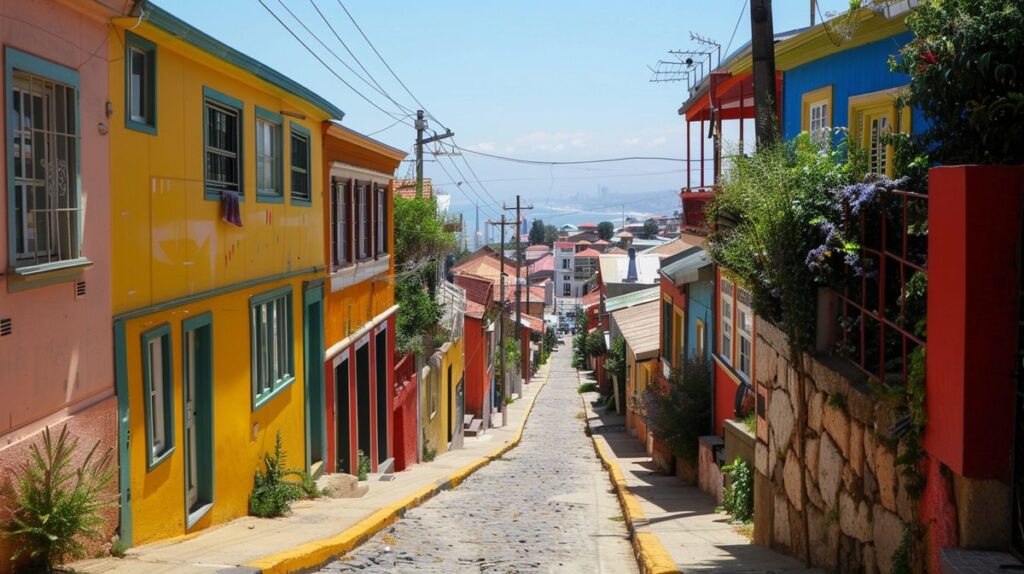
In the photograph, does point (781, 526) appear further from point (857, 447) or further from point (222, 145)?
point (222, 145)

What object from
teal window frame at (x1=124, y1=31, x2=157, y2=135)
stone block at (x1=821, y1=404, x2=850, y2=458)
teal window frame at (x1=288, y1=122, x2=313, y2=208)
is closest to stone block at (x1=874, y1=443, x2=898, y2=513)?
stone block at (x1=821, y1=404, x2=850, y2=458)

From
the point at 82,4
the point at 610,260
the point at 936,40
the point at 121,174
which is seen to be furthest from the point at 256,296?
the point at 610,260

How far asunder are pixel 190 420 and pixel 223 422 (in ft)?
2.11

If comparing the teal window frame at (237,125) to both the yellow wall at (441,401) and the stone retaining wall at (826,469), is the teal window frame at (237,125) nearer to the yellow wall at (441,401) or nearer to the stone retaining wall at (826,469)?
the stone retaining wall at (826,469)

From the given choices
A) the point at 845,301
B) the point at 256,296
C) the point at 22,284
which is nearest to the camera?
the point at 22,284

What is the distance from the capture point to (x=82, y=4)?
7355 mm

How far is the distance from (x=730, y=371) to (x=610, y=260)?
48768 millimetres

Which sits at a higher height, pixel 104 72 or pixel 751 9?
pixel 751 9

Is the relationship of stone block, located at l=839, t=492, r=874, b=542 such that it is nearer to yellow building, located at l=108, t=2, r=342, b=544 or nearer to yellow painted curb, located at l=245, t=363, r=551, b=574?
yellow painted curb, located at l=245, t=363, r=551, b=574

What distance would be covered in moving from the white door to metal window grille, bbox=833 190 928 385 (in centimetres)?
598

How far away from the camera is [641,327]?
29.8m

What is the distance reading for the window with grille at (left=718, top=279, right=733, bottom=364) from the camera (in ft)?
54.1

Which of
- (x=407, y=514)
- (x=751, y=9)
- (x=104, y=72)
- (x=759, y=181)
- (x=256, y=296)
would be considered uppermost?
(x=751, y=9)

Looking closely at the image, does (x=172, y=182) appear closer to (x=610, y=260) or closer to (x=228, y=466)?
(x=228, y=466)
